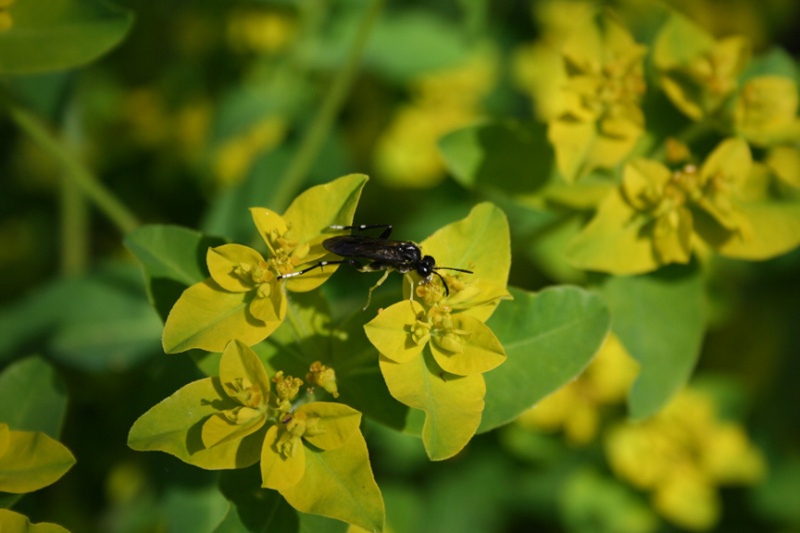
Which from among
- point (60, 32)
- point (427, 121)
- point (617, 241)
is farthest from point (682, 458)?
point (60, 32)

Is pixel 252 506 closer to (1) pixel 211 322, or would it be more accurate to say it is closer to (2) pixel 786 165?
(1) pixel 211 322

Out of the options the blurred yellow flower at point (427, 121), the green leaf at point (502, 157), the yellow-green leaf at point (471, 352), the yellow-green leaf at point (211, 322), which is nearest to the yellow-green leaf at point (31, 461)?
the yellow-green leaf at point (211, 322)

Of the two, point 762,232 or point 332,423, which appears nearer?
point 332,423

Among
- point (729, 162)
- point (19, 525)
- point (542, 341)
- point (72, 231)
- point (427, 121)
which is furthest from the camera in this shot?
point (427, 121)

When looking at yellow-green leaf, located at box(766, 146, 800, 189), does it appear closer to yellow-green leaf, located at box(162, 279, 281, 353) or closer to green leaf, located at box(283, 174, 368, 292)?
green leaf, located at box(283, 174, 368, 292)

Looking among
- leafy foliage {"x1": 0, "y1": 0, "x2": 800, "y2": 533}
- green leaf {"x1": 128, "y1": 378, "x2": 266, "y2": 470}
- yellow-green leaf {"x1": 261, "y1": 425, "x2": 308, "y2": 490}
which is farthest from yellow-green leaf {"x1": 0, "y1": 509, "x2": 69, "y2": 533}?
yellow-green leaf {"x1": 261, "y1": 425, "x2": 308, "y2": 490}

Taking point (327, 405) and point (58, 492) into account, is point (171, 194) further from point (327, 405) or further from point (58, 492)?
point (327, 405)
